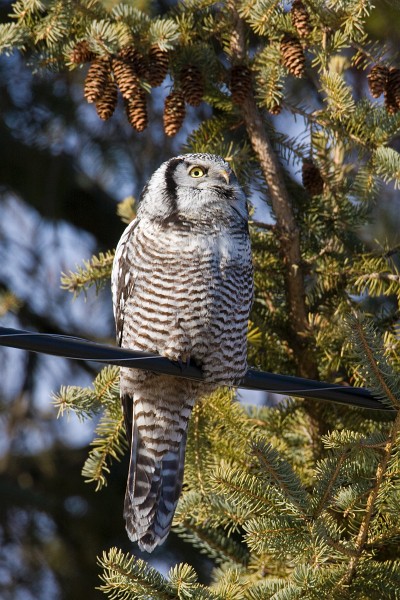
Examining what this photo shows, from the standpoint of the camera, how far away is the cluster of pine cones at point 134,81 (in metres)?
3.67

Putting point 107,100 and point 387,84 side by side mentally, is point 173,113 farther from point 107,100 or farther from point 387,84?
point 387,84

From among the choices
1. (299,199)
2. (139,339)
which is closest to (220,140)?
(299,199)

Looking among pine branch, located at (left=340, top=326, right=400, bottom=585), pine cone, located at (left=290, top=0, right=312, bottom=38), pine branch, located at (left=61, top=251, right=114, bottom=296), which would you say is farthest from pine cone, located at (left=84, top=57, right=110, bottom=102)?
pine branch, located at (left=340, top=326, right=400, bottom=585)

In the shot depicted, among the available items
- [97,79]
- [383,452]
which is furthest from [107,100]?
[383,452]

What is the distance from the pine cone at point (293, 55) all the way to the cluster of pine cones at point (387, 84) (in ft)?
1.00

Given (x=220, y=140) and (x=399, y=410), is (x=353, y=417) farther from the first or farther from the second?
(x=220, y=140)

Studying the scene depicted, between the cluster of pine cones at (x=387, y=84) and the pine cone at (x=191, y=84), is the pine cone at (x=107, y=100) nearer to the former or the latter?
the pine cone at (x=191, y=84)

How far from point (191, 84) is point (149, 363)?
61.4 inches

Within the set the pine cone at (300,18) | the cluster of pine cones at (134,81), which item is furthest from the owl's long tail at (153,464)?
the pine cone at (300,18)

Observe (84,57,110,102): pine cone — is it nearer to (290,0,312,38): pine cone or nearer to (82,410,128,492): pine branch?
(290,0,312,38): pine cone

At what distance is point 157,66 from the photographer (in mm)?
3701

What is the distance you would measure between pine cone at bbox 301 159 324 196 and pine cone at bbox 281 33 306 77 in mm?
456

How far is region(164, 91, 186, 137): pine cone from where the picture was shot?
376 centimetres

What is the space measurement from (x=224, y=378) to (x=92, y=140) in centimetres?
282
